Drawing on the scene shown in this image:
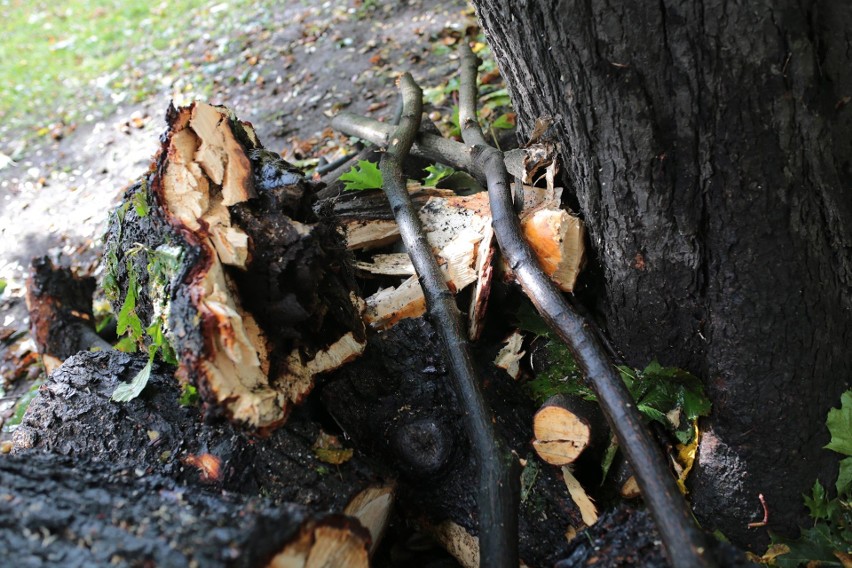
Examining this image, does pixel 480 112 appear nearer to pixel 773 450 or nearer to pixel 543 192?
pixel 543 192

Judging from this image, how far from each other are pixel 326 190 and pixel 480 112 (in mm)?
1511

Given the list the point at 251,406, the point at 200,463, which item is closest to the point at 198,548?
the point at 251,406

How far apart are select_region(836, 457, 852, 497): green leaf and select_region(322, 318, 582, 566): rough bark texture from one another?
0.98 m

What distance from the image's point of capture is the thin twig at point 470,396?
2.02 meters

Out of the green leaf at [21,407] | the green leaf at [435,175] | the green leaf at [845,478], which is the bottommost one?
the green leaf at [845,478]

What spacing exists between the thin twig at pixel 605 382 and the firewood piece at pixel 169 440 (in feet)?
2.93

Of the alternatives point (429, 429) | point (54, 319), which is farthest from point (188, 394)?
point (54, 319)

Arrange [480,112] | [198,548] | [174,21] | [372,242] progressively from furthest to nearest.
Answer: [174,21] → [480,112] → [372,242] → [198,548]

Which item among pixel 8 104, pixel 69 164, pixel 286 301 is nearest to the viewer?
pixel 286 301

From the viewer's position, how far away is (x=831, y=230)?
204 centimetres

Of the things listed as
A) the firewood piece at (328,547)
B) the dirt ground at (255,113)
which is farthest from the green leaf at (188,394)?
the dirt ground at (255,113)

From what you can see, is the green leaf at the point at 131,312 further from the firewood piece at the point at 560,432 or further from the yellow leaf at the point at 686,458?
the yellow leaf at the point at 686,458

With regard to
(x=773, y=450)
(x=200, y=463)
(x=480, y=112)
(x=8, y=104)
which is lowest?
(x=773, y=450)

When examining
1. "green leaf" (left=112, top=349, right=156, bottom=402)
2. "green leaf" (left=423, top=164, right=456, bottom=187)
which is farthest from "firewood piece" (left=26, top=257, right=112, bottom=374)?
"green leaf" (left=423, top=164, right=456, bottom=187)
